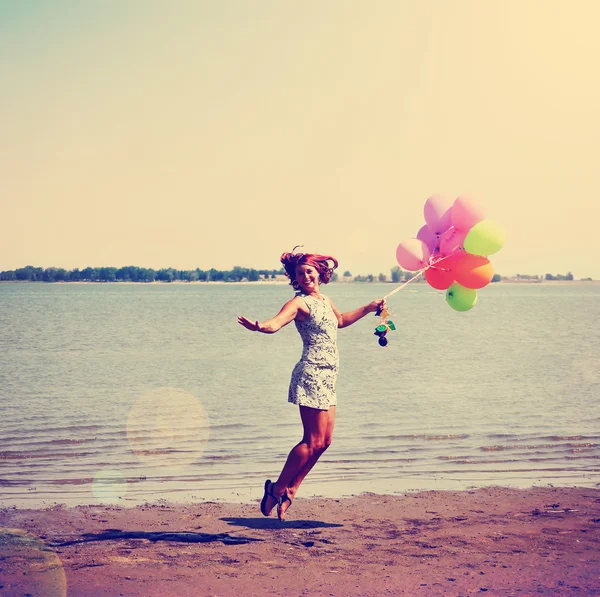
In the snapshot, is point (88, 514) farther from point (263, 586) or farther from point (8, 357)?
point (8, 357)

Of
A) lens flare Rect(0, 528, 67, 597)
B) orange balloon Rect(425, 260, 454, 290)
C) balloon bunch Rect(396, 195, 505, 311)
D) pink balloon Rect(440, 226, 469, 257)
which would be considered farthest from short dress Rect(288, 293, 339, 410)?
lens flare Rect(0, 528, 67, 597)

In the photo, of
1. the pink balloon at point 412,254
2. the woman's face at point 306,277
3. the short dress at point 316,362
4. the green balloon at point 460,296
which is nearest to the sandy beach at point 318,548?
the short dress at point 316,362

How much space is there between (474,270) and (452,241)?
0.36m

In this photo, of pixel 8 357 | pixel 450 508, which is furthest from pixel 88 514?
pixel 8 357

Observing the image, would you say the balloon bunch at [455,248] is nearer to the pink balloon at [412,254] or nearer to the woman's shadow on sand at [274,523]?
the pink balloon at [412,254]

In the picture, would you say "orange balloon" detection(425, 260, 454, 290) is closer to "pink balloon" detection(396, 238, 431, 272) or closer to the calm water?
"pink balloon" detection(396, 238, 431, 272)

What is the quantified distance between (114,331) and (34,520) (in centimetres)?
3495

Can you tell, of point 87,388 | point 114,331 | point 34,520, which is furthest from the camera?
point 114,331

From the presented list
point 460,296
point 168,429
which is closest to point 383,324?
point 460,296

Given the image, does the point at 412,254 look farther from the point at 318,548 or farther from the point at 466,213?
the point at 318,548

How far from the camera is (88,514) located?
6.34 metres

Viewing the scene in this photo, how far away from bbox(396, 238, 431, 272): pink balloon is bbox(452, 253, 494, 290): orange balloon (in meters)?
0.28

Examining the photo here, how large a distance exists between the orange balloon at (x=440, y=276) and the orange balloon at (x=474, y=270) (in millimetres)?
115

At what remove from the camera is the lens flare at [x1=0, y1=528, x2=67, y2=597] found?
173 inches
